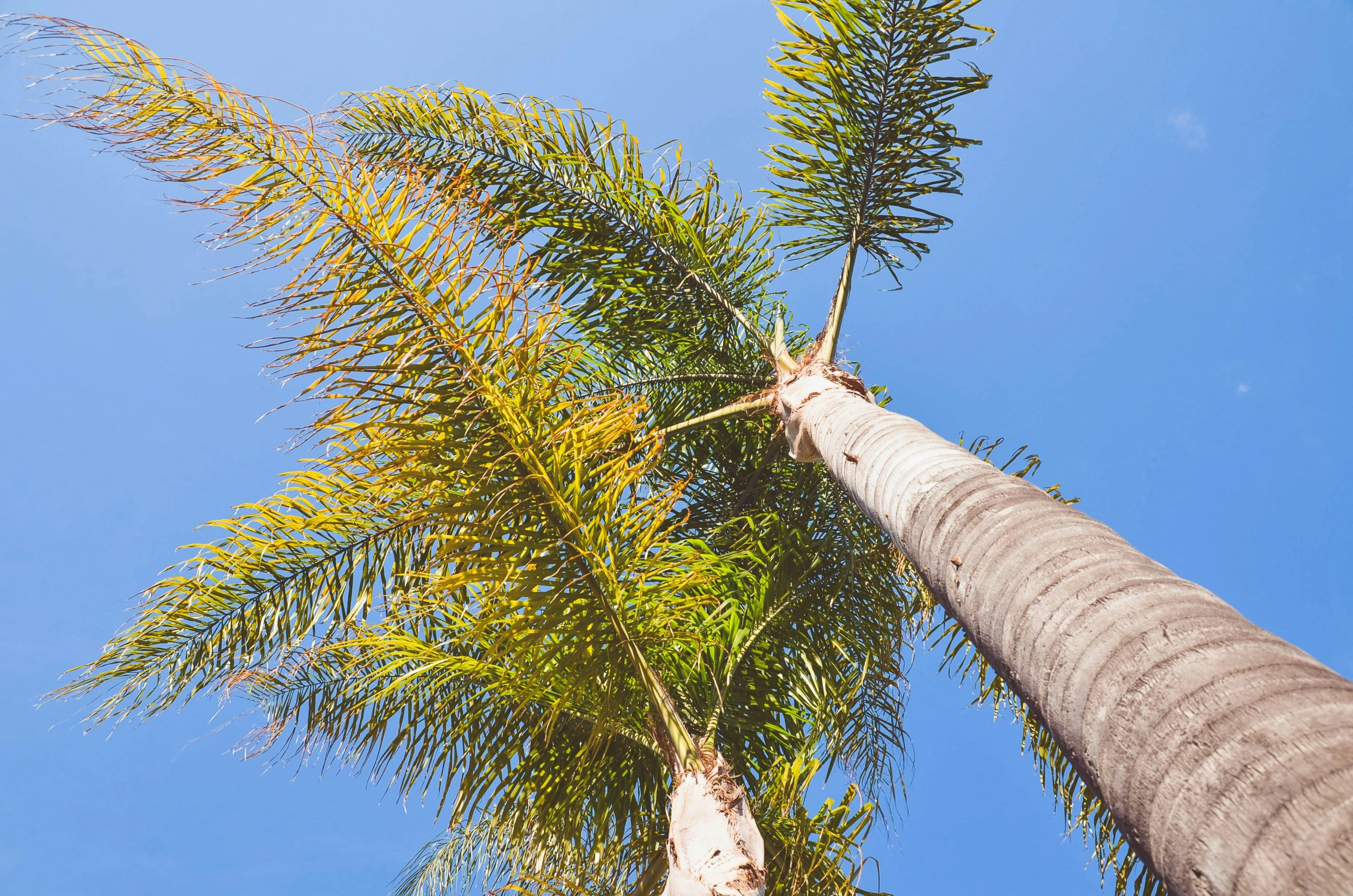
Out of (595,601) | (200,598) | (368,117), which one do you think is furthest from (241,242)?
(368,117)

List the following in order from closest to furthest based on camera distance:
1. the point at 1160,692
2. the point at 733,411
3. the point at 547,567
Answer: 1. the point at 1160,692
2. the point at 547,567
3. the point at 733,411

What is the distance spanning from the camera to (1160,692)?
1.22 metres

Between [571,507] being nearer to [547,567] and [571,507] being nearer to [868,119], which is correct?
[547,567]

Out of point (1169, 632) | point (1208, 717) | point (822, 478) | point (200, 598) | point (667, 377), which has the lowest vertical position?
point (1208, 717)

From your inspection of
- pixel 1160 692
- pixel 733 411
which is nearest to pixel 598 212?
pixel 733 411

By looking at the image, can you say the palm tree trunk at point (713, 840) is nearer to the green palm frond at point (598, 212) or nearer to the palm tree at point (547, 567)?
the palm tree at point (547, 567)

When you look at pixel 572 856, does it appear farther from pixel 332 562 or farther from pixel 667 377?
pixel 667 377

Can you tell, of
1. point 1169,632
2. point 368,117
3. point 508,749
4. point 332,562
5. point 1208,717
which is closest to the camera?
point 1208,717

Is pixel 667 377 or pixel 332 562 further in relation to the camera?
pixel 667 377

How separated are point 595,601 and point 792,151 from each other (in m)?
3.47

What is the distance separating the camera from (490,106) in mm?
5027

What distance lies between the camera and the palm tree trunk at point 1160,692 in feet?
3.13

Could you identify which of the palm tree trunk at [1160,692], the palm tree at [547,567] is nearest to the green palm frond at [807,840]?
the palm tree at [547,567]

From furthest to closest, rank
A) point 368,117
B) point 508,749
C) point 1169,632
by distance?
1. point 368,117
2. point 508,749
3. point 1169,632
